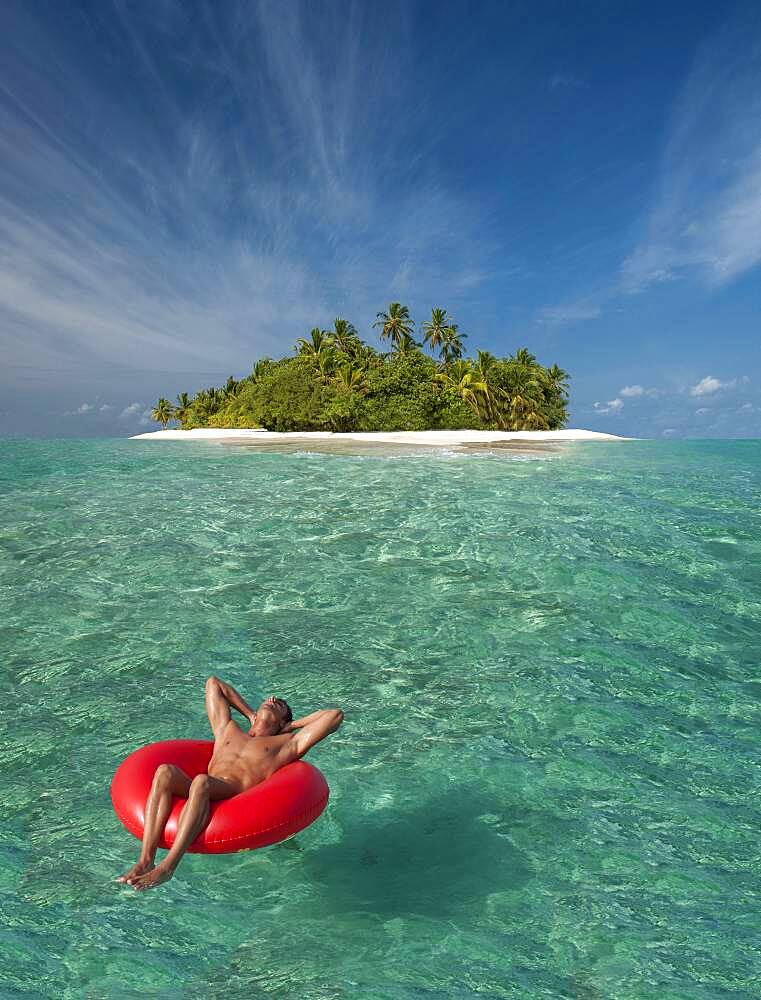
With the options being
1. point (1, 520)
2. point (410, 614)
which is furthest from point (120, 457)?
point (410, 614)

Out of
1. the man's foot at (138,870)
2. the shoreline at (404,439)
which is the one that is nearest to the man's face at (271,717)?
the man's foot at (138,870)

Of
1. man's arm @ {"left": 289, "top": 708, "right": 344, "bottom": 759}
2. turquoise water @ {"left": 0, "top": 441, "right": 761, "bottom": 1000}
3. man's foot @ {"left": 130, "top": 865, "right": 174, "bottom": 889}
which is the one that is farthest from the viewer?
man's arm @ {"left": 289, "top": 708, "right": 344, "bottom": 759}

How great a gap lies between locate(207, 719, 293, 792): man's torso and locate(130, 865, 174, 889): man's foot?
552 millimetres

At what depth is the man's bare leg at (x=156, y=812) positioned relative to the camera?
370 cm

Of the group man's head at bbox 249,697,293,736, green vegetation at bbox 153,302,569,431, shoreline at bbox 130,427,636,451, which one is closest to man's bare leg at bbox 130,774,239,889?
man's head at bbox 249,697,293,736

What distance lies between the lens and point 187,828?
12.1 feet

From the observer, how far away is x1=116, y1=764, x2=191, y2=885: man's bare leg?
370 cm

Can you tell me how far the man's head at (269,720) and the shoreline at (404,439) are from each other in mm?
31995

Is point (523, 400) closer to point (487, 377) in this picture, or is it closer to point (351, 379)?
point (487, 377)

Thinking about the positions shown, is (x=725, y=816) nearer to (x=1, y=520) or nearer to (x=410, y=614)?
(x=410, y=614)

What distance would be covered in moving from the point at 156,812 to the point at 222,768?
0.51 m

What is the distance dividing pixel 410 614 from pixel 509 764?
12.4ft

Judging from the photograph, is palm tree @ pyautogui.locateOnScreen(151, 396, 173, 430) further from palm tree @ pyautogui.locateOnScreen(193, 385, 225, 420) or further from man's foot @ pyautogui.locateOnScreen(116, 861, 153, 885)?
man's foot @ pyautogui.locateOnScreen(116, 861, 153, 885)

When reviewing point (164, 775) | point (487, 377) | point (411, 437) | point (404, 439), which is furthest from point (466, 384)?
point (164, 775)
